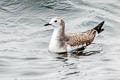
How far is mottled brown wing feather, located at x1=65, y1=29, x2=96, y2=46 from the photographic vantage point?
57.7ft

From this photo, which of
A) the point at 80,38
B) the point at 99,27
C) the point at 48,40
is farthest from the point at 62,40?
the point at 99,27

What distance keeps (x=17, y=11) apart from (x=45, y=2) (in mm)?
1547

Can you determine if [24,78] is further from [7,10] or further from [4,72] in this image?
[7,10]

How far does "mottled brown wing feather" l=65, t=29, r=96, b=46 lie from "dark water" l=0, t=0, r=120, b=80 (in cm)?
26

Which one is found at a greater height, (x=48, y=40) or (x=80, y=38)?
(x=80, y=38)

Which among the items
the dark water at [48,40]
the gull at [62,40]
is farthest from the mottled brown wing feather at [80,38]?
the dark water at [48,40]

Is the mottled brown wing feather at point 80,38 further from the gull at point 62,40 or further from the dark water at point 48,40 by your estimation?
the dark water at point 48,40

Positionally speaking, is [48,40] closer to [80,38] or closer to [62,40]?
[62,40]

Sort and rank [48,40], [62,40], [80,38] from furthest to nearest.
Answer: [48,40] → [80,38] → [62,40]

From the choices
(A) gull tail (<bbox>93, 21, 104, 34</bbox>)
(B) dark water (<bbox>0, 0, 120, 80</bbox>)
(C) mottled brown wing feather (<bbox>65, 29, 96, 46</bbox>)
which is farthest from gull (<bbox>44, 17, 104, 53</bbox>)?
(A) gull tail (<bbox>93, 21, 104, 34</bbox>)

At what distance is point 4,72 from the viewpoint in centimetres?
1441

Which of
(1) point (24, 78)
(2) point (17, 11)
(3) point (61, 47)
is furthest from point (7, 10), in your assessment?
(1) point (24, 78)

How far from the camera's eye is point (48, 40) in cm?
1859

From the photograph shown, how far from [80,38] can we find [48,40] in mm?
1318
